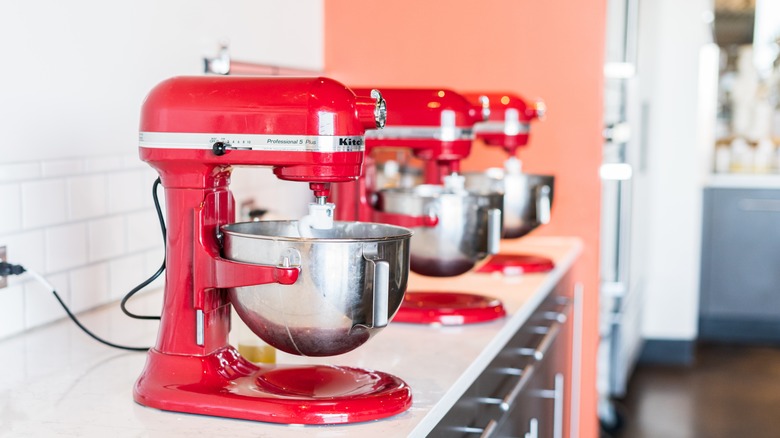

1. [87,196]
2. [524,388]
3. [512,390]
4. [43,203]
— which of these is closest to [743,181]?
[524,388]

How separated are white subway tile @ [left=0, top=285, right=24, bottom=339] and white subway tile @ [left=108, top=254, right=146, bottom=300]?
10.6 inches

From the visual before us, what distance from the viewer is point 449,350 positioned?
1651 mm

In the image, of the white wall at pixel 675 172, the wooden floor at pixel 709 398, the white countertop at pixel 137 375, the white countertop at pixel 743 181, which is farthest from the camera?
the white countertop at pixel 743 181

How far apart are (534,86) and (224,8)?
1095 millimetres

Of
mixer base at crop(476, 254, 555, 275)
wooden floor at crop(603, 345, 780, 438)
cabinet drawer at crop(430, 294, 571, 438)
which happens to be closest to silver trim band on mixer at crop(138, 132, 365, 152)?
cabinet drawer at crop(430, 294, 571, 438)

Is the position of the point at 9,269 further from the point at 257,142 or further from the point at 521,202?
the point at 521,202

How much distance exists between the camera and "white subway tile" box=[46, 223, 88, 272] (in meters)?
1.73

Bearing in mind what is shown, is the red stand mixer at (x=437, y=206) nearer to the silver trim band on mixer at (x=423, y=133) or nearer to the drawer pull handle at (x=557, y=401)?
the silver trim band on mixer at (x=423, y=133)

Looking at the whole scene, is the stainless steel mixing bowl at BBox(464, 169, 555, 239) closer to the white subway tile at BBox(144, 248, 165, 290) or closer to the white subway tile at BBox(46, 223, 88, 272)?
the white subway tile at BBox(144, 248, 165, 290)

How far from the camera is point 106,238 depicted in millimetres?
1892

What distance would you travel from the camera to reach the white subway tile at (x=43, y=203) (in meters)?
1.66

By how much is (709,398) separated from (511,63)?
2274 millimetres

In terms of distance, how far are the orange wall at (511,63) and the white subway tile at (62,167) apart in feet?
4.49

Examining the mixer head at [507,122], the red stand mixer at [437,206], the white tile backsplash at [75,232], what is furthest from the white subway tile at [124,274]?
the mixer head at [507,122]
